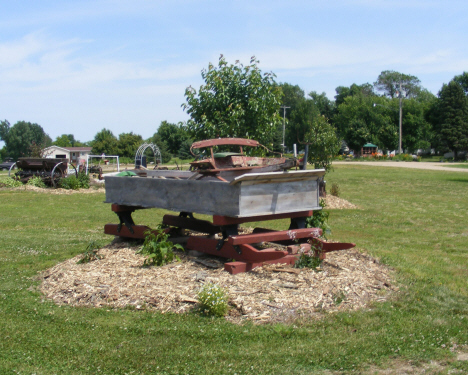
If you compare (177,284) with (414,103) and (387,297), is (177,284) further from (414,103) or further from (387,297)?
(414,103)

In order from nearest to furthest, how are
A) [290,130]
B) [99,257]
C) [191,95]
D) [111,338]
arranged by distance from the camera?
[111,338], [99,257], [191,95], [290,130]

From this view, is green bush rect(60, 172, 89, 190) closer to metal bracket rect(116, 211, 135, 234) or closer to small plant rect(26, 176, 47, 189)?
small plant rect(26, 176, 47, 189)

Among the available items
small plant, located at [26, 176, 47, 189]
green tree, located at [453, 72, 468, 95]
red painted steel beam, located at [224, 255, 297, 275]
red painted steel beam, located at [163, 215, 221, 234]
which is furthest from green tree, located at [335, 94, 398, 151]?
red painted steel beam, located at [224, 255, 297, 275]

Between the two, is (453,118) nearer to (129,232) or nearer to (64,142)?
(129,232)

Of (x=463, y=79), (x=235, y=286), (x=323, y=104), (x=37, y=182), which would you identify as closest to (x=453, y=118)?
(x=463, y=79)

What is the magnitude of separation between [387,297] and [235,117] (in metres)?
6.02

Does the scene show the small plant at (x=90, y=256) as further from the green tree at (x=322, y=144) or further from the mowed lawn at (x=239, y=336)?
the green tree at (x=322, y=144)

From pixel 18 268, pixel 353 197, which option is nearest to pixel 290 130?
pixel 353 197

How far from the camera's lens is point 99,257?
7.51m

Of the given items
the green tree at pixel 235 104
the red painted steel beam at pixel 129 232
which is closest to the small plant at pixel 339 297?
the red painted steel beam at pixel 129 232

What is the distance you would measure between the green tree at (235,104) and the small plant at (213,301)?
6.12 meters

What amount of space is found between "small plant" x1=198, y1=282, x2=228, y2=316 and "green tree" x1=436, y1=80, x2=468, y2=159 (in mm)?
63608

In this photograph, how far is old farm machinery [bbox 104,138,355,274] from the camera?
602cm

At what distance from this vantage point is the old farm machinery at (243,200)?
6016mm
